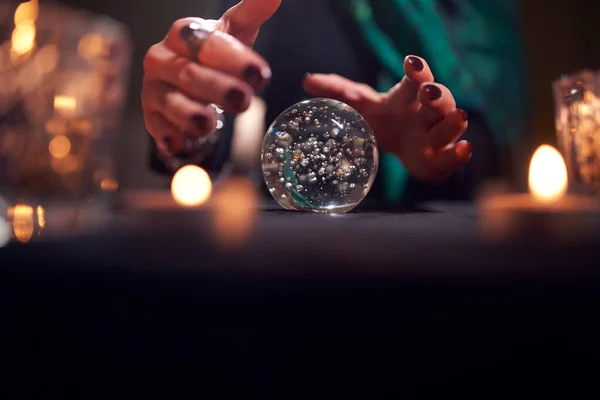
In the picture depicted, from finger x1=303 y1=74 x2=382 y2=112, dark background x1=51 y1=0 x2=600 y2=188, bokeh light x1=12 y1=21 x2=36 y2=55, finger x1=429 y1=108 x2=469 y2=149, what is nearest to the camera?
bokeh light x1=12 y1=21 x2=36 y2=55

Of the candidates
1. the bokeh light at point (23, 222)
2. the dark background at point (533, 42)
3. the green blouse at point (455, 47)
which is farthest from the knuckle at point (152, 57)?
the dark background at point (533, 42)

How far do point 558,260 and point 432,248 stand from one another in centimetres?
6

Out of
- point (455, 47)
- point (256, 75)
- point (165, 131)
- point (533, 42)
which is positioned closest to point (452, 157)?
point (256, 75)

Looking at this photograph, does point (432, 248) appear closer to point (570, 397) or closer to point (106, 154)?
point (570, 397)

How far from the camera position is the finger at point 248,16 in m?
0.52

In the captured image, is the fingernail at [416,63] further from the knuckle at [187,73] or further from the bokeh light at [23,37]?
the bokeh light at [23,37]

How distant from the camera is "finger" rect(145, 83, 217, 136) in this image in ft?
1.71

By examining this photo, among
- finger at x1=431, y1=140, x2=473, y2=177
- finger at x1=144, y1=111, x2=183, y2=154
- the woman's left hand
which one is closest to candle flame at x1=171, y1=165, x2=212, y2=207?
finger at x1=144, y1=111, x2=183, y2=154

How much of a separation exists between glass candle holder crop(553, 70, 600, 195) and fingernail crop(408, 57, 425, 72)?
0.24 metres

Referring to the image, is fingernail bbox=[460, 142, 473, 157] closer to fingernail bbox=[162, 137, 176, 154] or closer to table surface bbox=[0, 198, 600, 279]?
table surface bbox=[0, 198, 600, 279]

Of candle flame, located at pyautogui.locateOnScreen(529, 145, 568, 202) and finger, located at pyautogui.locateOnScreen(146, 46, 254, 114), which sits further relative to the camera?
candle flame, located at pyautogui.locateOnScreen(529, 145, 568, 202)

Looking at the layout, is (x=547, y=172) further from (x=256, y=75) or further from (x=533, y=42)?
(x=533, y=42)

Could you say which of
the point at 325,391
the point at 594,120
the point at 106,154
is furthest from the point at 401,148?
the point at 325,391

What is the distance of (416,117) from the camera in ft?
1.91
